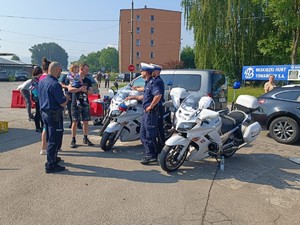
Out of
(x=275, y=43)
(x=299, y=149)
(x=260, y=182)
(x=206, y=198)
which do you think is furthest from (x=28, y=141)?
(x=275, y=43)

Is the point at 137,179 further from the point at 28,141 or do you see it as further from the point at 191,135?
the point at 28,141

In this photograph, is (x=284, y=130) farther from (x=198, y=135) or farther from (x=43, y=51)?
(x=43, y=51)

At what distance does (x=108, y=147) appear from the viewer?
20.0 ft

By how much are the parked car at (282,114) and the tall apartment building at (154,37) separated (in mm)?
57936

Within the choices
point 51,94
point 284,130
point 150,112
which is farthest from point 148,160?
point 284,130

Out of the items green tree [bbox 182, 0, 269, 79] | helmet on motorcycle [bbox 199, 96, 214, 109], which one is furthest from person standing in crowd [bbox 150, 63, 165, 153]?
green tree [bbox 182, 0, 269, 79]

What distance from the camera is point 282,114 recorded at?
718 centimetres

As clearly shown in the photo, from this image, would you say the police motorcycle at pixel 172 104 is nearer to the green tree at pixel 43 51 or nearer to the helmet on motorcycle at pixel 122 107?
the helmet on motorcycle at pixel 122 107

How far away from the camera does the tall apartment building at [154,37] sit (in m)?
64.6

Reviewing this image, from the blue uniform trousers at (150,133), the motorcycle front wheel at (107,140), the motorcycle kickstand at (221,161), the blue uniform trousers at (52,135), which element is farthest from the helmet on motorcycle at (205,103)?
the blue uniform trousers at (52,135)

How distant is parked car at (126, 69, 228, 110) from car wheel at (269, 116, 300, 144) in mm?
1476

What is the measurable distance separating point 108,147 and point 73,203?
243cm

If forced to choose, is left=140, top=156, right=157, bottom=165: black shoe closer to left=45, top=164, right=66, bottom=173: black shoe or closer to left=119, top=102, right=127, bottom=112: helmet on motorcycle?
left=119, top=102, right=127, bottom=112: helmet on motorcycle

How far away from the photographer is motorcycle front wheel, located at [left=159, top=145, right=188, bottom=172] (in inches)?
186
